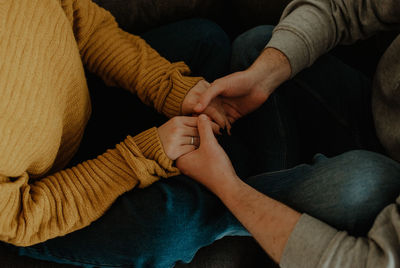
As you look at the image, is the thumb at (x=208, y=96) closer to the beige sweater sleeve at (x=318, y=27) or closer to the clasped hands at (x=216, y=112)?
the clasped hands at (x=216, y=112)

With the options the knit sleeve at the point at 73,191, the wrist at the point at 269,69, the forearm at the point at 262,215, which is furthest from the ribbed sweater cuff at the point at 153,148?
the wrist at the point at 269,69

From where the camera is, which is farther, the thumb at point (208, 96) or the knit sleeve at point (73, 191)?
the thumb at point (208, 96)

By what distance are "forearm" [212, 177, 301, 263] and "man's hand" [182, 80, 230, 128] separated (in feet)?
0.54

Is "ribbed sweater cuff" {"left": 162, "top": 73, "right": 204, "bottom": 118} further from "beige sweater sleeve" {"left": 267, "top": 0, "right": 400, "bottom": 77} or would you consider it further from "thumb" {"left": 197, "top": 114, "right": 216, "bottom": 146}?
"beige sweater sleeve" {"left": 267, "top": 0, "right": 400, "bottom": 77}

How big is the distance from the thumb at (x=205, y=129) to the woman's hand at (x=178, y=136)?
20mm

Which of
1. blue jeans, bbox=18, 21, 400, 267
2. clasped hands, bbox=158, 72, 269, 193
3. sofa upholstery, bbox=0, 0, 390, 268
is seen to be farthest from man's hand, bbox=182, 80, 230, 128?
sofa upholstery, bbox=0, 0, 390, 268

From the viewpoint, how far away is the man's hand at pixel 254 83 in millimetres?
747

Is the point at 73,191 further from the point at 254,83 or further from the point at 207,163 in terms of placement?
the point at 254,83

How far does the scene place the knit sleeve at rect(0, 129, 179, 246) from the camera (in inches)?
21.6

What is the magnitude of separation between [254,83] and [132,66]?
0.26 m

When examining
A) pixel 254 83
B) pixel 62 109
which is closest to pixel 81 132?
pixel 62 109

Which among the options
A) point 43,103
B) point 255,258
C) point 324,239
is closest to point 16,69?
point 43,103

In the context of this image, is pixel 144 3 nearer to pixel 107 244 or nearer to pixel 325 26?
pixel 325 26

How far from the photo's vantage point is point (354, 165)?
22.7 inches
